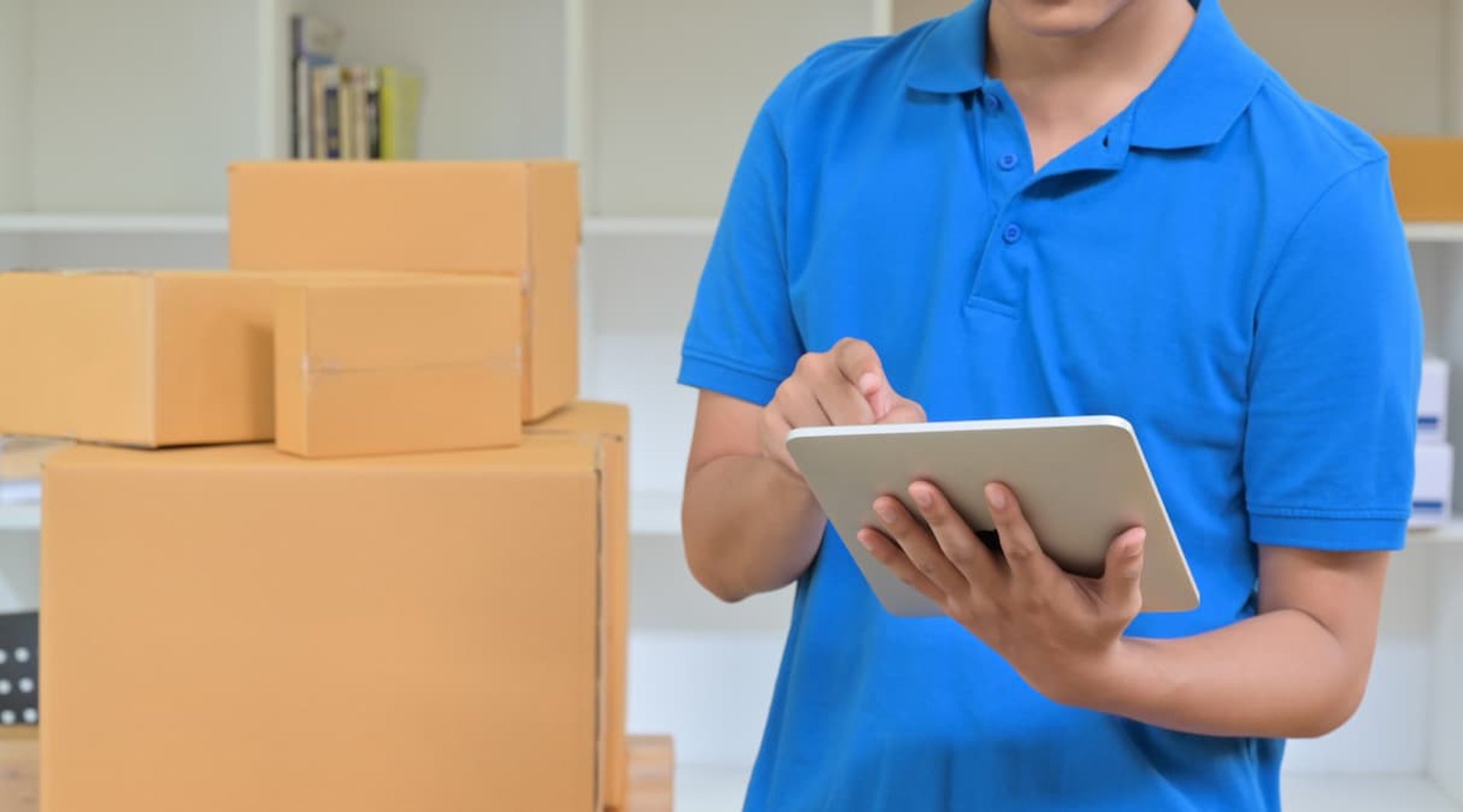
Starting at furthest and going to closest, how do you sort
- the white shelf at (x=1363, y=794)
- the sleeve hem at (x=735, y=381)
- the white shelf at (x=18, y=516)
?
1. the white shelf at (x=1363, y=794)
2. the white shelf at (x=18, y=516)
3. the sleeve hem at (x=735, y=381)

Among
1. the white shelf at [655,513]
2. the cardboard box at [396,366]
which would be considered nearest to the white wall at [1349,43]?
the white shelf at [655,513]

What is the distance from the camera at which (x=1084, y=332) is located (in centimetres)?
88

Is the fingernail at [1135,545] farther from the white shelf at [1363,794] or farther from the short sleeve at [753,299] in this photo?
the white shelf at [1363,794]

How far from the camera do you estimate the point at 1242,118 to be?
35.1 inches

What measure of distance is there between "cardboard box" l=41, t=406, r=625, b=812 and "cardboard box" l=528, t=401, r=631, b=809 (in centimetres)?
16

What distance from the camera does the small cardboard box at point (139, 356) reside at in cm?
134

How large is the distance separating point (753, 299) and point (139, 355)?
632 millimetres

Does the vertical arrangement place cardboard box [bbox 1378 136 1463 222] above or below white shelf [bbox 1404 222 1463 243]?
above

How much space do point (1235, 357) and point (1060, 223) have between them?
120mm

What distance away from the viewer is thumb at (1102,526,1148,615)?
71 centimetres

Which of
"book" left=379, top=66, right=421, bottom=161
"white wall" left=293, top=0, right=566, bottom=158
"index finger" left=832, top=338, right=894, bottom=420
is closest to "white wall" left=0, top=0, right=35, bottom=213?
"white wall" left=293, top=0, right=566, bottom=158

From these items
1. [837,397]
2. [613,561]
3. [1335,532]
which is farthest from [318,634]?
[1335,532]

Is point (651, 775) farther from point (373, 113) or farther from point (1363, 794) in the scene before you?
point (1363, 794)

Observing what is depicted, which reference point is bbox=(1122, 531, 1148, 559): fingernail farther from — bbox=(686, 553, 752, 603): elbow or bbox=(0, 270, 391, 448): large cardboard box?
bbox=(0, 270, 391, 448): large cardboard box
